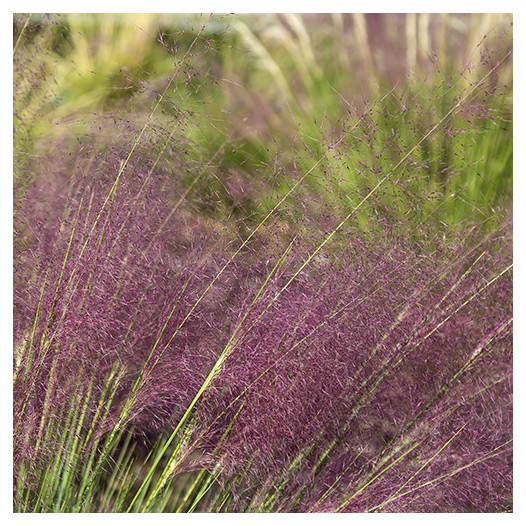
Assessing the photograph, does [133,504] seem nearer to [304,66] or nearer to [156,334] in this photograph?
[156,334]

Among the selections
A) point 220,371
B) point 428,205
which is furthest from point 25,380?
point 428,205

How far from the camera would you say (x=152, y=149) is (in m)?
1.88

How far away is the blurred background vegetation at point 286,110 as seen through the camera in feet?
6.18

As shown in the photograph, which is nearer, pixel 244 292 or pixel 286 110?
pixel 244 292

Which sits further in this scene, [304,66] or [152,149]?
[304,66]

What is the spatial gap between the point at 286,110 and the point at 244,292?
0.43m

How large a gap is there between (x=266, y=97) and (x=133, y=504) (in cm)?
93

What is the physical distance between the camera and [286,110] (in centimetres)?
198

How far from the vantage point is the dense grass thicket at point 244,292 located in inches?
72.0

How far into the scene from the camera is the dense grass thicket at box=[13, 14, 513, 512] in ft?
6.00

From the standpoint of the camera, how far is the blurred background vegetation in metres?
1.88

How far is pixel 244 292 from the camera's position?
6.07 feet

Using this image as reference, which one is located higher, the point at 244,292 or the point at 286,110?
the point at 286,110
